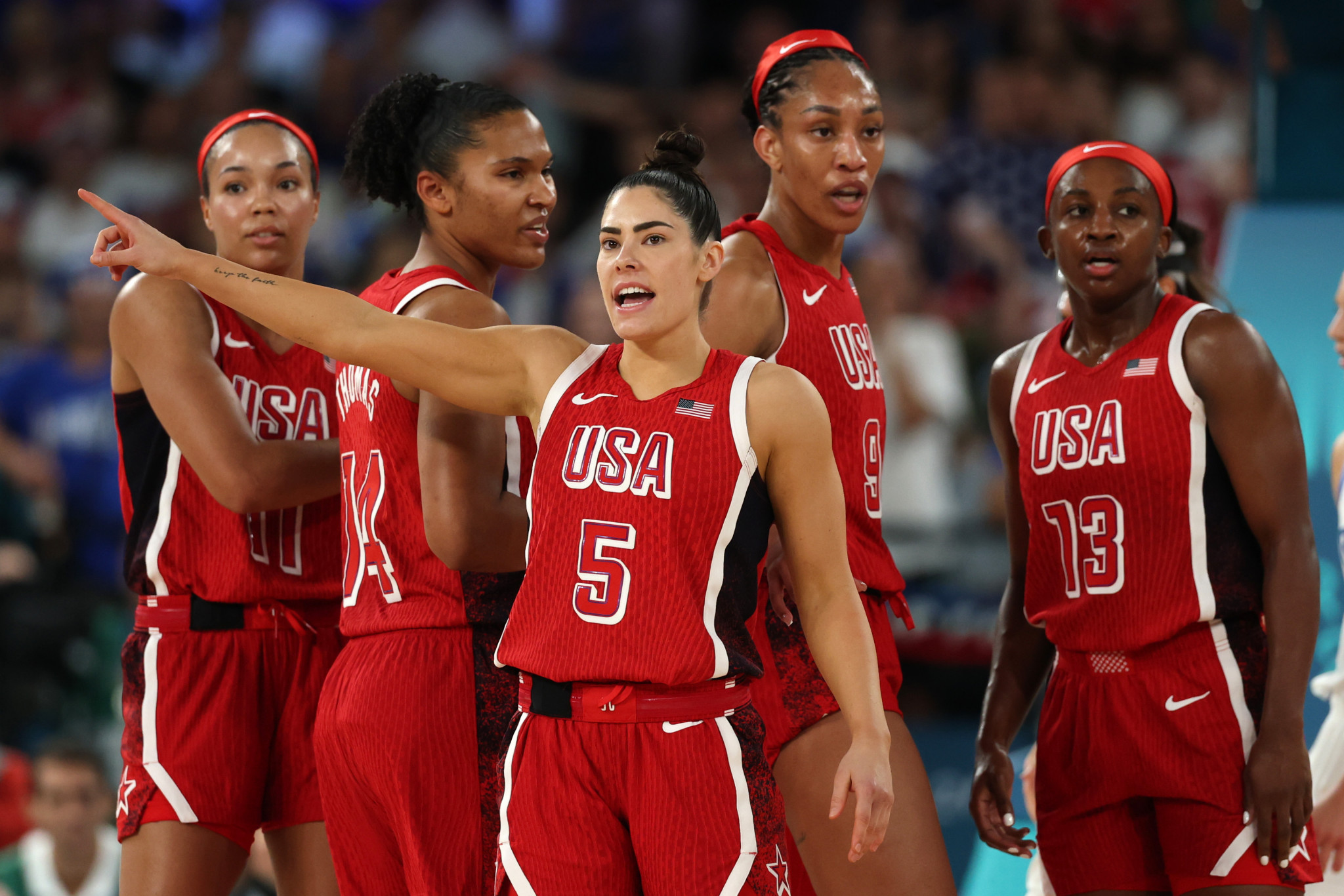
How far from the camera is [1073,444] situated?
11.3ft

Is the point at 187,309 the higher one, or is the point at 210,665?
the point at 187,309

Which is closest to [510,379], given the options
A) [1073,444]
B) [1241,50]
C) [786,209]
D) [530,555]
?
[530,555]

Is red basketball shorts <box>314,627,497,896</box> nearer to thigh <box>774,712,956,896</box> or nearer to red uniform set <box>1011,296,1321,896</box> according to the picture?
thigh <box>774,712,956,896</box>

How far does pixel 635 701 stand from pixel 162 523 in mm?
1394

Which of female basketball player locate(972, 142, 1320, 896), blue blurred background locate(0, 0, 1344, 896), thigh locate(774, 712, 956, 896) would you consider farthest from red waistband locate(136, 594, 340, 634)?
blue blurred background locate(0, 0, 1344, 896)

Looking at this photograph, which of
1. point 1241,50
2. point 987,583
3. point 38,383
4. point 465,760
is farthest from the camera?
point 1241,50

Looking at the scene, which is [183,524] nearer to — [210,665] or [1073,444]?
[210,665]

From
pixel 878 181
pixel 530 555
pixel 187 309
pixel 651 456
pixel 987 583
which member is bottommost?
pixel 987 583

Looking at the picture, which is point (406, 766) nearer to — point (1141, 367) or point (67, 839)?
point (1141, 367)

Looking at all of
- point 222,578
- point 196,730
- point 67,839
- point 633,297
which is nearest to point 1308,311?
point 633,297

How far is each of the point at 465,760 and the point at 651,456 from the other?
78 cm

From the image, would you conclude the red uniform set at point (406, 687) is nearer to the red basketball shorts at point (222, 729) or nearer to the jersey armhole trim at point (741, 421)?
the red basketball shorts at point (222, 729)

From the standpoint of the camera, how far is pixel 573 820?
271cm

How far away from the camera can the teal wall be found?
4883 mm
